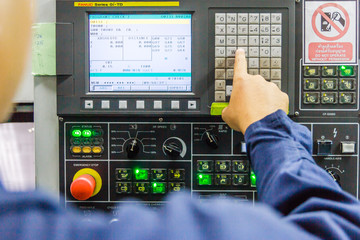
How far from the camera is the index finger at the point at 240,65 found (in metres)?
1.00

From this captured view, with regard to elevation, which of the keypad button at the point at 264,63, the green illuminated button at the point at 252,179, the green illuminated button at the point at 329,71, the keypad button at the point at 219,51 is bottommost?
the green illuminated button at the point at 252,179

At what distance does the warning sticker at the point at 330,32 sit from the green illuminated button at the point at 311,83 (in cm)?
6

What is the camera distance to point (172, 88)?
1082 mm

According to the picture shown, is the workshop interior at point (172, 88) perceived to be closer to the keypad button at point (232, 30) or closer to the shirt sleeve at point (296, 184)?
the keypad button at point (232, 30)

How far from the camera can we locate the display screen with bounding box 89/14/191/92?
42.3 inches

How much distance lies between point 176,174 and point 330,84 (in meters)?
0.58

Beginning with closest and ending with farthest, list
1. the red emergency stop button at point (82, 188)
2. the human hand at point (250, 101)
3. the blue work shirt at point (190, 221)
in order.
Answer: the blue work shirt at point (190, 221), the human hand at point (250, 101), the red emergency stop button at point (82, 188)

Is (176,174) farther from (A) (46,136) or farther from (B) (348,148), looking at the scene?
(B) (348,148)

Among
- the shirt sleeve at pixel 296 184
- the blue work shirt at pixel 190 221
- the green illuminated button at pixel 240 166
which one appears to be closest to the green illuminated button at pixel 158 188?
the green illuminated button at pixel 240 166

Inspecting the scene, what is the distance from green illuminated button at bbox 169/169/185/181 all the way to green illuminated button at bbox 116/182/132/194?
0.45ft

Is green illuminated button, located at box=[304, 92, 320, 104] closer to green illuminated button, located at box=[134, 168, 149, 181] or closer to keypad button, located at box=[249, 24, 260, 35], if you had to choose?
keypad button, located at box=[249, 24, 260, 35]

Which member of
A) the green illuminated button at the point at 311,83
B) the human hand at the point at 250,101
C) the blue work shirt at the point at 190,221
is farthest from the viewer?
the green illuminated button at the point at 311,83

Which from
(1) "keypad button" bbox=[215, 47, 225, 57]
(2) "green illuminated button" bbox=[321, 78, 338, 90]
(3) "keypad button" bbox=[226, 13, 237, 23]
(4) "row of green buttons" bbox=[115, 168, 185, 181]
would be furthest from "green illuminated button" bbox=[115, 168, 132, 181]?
(2) "green illuminated button" bbox=[321, 78, 338, 90]

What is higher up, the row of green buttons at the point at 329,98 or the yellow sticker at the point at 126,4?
the yellow sticker at the point at 126,4
